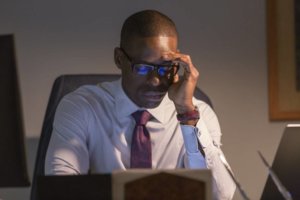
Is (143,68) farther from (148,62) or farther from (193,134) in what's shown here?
(193,134)

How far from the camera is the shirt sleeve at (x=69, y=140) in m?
1.60

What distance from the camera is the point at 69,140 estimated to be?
167cm

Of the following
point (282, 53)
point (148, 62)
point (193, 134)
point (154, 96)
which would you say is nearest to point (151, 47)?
point (148, 62)

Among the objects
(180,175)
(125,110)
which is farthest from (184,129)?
(180,175)

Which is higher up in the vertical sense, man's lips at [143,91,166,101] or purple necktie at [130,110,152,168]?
man's lips at [143,91,166,101]

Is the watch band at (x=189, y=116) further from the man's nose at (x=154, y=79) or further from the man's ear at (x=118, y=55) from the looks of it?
the man's ear at (x=118, y=55)

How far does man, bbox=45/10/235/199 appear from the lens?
5.41 feet

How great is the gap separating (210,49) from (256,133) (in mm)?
435

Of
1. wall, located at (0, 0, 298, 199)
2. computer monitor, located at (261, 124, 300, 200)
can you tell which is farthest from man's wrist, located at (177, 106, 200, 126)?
wall, located at (0, 0, 298, 199)

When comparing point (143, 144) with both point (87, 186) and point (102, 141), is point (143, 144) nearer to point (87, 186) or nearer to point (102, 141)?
point (102, 141)

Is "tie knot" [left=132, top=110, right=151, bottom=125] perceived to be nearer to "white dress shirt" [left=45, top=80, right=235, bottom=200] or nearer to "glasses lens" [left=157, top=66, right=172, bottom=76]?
"white dress shirt" [left=45, top=80, right=235, bottom=200]

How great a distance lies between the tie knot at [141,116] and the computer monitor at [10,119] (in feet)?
2.51

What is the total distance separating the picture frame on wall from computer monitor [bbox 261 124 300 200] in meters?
1.27

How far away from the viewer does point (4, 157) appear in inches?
39.2
